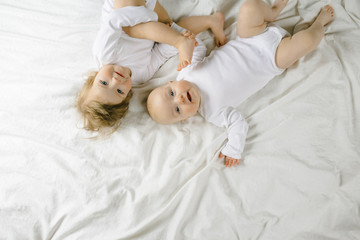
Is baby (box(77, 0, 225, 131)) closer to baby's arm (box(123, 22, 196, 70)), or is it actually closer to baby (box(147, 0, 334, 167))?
baby's arm (box(123, 22, 196, 70))

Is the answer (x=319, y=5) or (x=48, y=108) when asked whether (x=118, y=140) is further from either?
(x=319, y=5)

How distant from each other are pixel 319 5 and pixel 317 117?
533 mm

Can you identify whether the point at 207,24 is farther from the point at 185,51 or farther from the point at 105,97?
the point at 105,97

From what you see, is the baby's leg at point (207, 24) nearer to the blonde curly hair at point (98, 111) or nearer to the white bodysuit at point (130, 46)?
the white bodysuit at point (130, 46)

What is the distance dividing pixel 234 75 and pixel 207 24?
0.92 feet

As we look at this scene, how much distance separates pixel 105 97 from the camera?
1.12 m

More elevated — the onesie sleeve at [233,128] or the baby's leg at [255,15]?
the baby's leg at [255,15]

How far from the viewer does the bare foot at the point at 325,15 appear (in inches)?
48.3

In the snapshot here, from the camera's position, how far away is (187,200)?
109 cm

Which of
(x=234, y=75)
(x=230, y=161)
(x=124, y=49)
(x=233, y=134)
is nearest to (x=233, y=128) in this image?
(x=233, y=134)

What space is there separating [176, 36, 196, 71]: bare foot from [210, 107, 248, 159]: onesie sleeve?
0.28 meters

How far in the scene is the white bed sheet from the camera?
1062 mm

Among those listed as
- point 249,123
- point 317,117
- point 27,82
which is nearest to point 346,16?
point 317,117

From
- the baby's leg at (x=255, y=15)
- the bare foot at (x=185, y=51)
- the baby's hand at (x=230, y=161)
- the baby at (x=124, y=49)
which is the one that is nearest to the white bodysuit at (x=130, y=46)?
the baby at (x=124, y=49)
